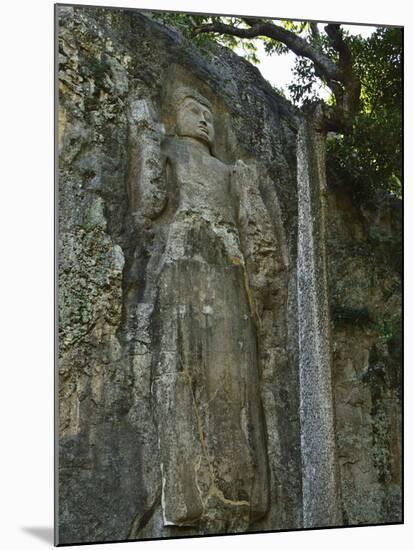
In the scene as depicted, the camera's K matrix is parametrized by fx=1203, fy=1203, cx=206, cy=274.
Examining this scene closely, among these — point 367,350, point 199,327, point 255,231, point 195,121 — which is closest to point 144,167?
point 195,121

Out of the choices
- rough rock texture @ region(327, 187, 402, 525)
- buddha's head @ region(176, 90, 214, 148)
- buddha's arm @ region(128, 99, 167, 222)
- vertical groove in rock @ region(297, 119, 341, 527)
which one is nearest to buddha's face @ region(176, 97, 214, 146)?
buddha's head @ region(176, 90, 214, 148)

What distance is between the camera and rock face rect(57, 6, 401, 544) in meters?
8.98

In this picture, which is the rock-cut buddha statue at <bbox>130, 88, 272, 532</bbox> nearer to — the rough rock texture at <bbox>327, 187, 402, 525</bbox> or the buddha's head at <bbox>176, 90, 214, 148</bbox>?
the buddha's head at <bbox>176, 90, 214, 148</bbox>

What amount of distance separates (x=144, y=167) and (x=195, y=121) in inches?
28.5

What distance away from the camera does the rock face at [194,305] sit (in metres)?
8.98

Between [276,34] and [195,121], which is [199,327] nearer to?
[195,121]

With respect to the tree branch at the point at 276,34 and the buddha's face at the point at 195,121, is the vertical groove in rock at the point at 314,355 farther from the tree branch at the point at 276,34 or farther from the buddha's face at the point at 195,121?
the buddha's face at the point at 195,121

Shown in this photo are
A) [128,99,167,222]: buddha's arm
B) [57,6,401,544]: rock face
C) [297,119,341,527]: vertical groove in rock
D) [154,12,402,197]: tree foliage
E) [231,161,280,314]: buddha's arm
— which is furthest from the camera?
[154,12,402,197]: tree foliage

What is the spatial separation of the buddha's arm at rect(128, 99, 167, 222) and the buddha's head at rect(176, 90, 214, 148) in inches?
14.2

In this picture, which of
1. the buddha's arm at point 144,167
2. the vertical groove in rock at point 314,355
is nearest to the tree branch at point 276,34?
the vertical groove in rock at point 314,355

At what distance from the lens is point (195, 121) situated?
10.0 metres

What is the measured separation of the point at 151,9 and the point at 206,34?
65 cm

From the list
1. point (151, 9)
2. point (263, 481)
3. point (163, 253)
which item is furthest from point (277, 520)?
point (151, 9)

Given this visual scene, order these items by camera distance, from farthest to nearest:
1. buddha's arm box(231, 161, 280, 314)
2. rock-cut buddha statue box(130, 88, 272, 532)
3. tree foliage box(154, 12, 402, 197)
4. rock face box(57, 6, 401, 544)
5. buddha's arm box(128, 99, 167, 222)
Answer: tree foliage box(154, 12, 402, 197)
buddha's arm box(231, 161, 280, 314)
buddha's arm box(128, 99, 167, 222)
rock-cut buddha statue box(130, 88, 272, 532)
rock face box(57, 6, 401, 544)
